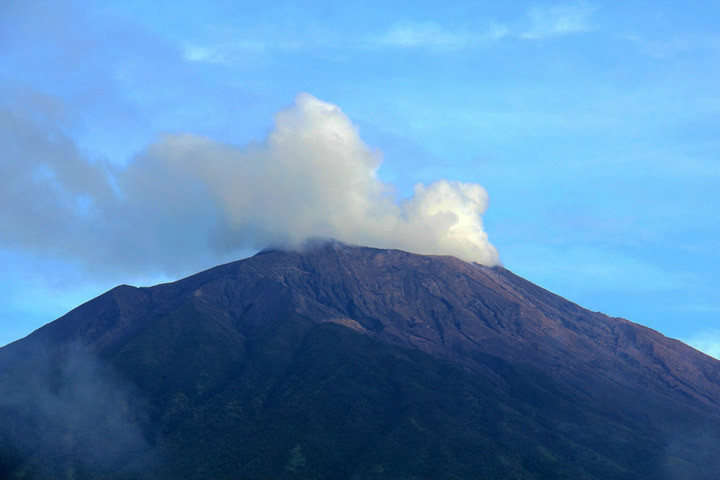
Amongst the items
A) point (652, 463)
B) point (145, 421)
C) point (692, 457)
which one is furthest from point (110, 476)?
point (692, 457)

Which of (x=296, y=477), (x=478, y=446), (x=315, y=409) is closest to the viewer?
(x=296, y=477)

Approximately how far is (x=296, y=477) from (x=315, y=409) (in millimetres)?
28477

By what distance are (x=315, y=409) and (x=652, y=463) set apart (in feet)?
247

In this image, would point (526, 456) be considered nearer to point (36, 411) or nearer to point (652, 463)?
point (652, 463)

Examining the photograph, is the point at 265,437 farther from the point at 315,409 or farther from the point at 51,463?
the point at 51,463

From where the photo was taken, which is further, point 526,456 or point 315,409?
point 315,409

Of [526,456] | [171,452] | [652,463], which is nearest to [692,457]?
[652,463]

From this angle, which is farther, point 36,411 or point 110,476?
point 36,411

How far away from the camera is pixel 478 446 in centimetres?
18050

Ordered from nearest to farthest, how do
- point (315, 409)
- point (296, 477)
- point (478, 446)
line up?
point (296, 477), point (478, 446), point (315, 409)

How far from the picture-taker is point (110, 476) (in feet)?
556

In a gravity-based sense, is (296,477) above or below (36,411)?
below

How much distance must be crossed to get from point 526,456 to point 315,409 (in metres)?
47.9

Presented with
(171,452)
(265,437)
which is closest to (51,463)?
(171,452)
